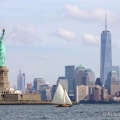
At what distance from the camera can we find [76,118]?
106m

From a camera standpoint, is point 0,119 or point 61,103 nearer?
point 0,119

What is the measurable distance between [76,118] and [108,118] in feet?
22.3

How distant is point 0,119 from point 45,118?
806 centimetres

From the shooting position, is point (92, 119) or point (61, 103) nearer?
point (92, 119)

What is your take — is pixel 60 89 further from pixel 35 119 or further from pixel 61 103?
pixel 35 119

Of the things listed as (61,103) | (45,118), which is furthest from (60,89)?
(45,118)

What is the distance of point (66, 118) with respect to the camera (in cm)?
10631

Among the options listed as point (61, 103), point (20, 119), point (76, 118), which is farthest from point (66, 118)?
point (61, 103)

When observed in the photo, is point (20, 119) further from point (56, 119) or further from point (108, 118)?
point (108, 118)

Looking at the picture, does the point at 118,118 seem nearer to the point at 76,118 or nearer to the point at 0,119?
the point at 76,118

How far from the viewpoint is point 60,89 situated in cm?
15325

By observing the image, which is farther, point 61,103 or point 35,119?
→ point 61,103

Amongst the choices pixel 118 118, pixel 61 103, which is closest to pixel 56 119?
pixel 118 118

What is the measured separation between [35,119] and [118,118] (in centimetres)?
1328
